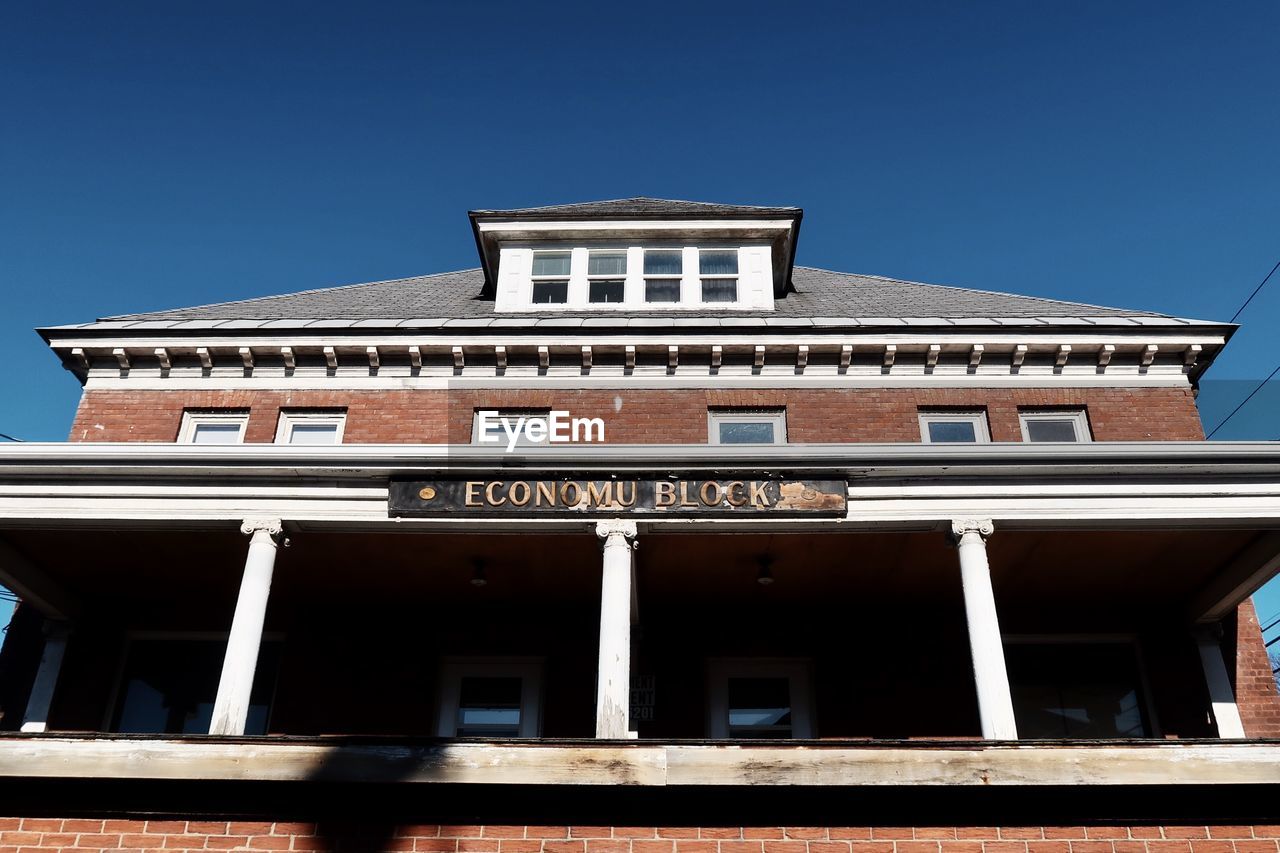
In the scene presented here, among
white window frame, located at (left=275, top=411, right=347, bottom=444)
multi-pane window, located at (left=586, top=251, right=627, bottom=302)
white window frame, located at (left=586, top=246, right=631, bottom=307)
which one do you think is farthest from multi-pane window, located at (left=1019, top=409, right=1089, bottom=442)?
white window frame, located at (left=275, top=411, right=347, bottom=444)

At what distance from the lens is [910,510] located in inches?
A: 439

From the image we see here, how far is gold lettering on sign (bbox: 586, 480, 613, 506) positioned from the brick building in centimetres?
2

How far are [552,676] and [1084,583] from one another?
6.57 metres

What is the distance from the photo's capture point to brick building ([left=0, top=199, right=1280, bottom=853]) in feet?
30.1

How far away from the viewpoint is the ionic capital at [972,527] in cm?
1099

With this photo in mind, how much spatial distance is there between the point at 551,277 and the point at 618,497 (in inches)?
321

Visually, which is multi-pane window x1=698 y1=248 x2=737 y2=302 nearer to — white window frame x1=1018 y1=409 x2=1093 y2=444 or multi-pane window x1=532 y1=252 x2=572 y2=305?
multi-pane window x1=532 y1=252 x2=572 y2=305

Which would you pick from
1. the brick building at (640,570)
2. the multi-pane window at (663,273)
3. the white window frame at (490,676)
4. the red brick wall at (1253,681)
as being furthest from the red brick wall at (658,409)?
the white window frame at (490,676)

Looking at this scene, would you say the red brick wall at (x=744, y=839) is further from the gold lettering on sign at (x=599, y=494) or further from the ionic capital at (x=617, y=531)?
the gold lettering on sign at (x=599, y=494)

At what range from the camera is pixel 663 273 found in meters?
18.7

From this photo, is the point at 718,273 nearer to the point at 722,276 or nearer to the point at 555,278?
the point at 722,276

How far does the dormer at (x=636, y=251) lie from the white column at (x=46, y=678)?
8120 millimetres

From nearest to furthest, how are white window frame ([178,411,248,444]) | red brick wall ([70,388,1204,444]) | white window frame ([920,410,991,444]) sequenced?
1. red brick wall ([70,388,1204,444])
2. white window frame ([920,410,991,444])
3. white window frame ([178,411,248,444])

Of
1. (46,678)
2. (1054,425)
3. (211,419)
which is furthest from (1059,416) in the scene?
(46,678)
